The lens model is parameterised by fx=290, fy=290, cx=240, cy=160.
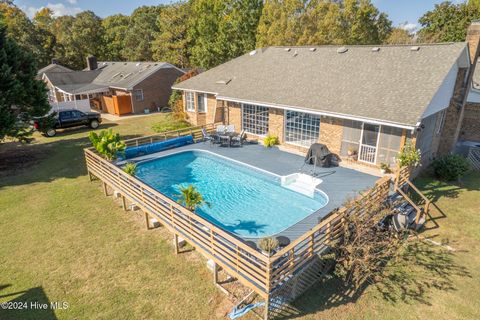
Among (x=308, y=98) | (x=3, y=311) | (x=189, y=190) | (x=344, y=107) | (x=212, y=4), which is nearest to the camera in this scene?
(x=3, y=311)

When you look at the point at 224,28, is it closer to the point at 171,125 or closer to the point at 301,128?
the point at 171,125

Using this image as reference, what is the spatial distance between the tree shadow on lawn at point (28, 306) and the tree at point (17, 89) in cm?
1269

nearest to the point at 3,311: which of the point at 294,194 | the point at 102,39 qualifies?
the point at 294,194

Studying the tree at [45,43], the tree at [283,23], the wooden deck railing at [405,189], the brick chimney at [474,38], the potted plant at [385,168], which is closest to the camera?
the wooden deck railing at [405,189]

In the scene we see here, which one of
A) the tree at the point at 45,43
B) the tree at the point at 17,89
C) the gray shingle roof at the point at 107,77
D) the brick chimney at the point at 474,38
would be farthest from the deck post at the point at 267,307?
the tree at the point at 45,43

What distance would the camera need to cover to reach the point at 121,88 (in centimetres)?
3081

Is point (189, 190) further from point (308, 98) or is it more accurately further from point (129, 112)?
point (129, 112)

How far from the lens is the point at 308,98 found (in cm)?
1594

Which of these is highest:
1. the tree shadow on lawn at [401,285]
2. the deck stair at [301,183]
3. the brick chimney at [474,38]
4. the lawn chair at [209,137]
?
the brick chimney at [474,38]

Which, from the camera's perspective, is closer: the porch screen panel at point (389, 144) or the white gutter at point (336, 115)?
the white gutter at point (336, 115)

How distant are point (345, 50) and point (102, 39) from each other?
55238 millimetres

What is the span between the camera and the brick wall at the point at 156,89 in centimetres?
3206

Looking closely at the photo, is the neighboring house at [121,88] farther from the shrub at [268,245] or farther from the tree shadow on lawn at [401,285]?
the tree shadow on lawn at [401,285]

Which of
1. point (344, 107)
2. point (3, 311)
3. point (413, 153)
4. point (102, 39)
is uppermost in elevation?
point (102, 39)
